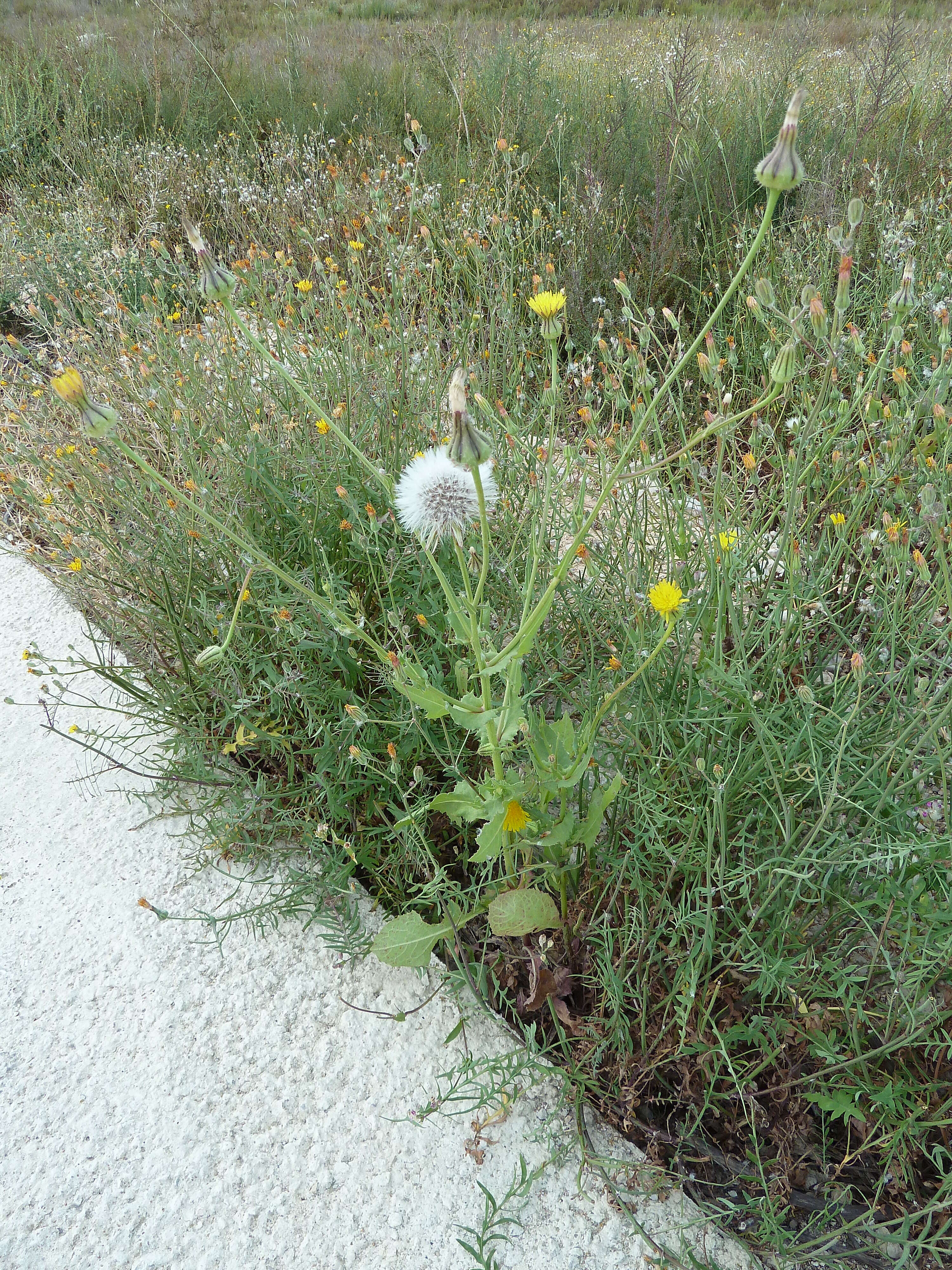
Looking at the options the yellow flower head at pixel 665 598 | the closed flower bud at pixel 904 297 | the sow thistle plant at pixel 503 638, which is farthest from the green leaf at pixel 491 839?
the closed flower bud at pixel 904 297

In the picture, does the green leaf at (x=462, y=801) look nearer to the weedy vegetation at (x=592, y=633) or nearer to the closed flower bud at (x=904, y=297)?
the weedy vegetation at (x=592, y=633)

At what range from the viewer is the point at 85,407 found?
1083 millimetres

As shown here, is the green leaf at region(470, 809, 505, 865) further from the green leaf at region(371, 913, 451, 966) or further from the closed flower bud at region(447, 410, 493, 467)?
the closed flower bud at region(447, 410, 493, 467)

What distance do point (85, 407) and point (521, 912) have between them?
1022 mm

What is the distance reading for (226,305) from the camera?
43.5 inches

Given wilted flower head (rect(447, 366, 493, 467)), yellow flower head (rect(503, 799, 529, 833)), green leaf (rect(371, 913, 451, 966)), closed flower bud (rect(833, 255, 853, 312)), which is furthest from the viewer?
green leaf (rect(371, 913, 451, 966))

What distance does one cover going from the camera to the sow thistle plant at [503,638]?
1.01 metres

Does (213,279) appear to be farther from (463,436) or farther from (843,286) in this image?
(843,286)

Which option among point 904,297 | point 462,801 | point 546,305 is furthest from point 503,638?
point 904,297

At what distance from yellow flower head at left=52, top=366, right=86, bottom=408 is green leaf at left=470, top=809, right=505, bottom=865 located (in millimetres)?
835

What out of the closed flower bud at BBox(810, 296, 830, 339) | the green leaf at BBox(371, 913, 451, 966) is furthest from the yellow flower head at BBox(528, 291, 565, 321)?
the green leaf at BBox(371, 913, 451, 966)

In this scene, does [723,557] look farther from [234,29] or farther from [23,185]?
[234,29]

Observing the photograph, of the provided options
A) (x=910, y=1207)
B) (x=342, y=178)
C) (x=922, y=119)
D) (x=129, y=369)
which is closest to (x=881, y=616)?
(x=910, y=1207)

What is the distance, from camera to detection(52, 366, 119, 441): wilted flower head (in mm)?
1052
